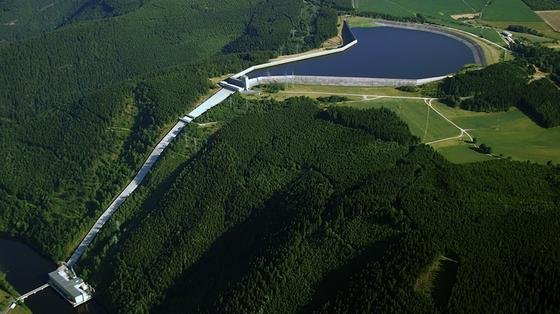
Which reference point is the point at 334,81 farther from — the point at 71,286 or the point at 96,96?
the point at 71,286

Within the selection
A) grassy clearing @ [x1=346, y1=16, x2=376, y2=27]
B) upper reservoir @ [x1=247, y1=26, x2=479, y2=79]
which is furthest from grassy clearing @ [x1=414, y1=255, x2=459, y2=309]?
grassy clearing @ [x1=346, y1=16, x2=376, y2=27]

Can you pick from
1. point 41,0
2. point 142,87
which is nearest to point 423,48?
point 142,87

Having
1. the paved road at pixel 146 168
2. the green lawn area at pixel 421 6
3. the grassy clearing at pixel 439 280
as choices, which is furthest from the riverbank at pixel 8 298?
the green lawn area at pixel 421 6

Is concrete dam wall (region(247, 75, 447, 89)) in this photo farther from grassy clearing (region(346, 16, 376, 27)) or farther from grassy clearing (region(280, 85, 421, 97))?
grassy clearing (region(346, 16, 376, 27))

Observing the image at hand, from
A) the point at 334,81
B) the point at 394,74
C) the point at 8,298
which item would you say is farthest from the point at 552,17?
the point at 8,298

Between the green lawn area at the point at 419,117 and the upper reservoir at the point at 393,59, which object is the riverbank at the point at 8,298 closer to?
the green lawn area at the point at 419,117

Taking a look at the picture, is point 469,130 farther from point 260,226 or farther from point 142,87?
point 142,87
